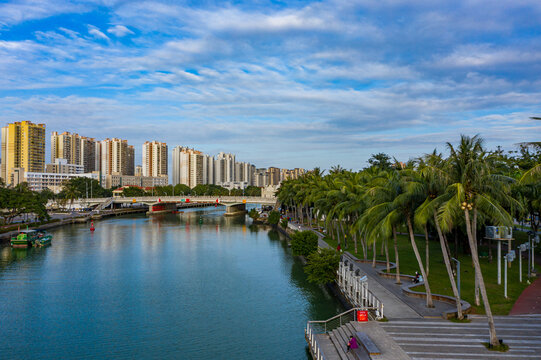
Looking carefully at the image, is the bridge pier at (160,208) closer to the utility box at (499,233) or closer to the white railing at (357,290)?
the white railing at (357,290)

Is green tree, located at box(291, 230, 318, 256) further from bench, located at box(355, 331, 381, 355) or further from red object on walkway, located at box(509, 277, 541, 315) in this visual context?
bench, located at box(355, 331, 381, 355)

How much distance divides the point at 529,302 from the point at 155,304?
29598 millimetres

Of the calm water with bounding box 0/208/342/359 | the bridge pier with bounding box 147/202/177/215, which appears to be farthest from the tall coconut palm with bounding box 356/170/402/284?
A: the bridge pier with bounding box 147/202/177/215

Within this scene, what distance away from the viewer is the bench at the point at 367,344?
20.6 metres

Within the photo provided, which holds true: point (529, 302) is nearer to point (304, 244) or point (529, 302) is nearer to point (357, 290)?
point (357, 290)

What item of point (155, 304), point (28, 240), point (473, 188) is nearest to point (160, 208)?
point (28, 240)

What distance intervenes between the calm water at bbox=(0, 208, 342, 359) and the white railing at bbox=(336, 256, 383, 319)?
209 centimetres

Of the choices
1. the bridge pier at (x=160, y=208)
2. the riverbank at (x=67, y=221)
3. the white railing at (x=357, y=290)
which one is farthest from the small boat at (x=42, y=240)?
the bridge pier at (x=160, y=208)

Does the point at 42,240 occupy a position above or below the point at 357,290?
below

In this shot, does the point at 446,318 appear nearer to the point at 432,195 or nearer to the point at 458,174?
the point at 432,195

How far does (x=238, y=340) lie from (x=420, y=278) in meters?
16.6

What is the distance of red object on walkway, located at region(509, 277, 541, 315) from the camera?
2702cm

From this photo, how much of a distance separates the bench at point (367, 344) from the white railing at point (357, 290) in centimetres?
357

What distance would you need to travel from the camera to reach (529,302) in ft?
94.8
